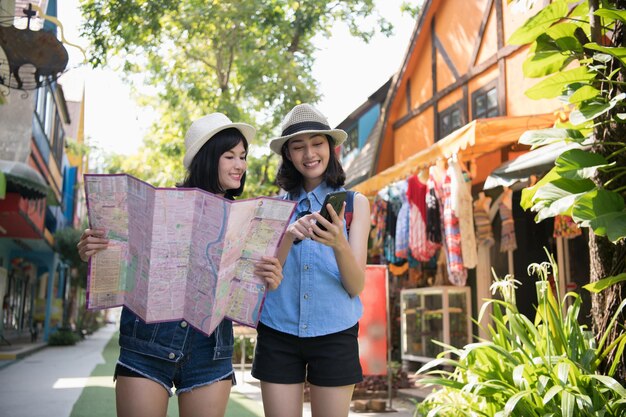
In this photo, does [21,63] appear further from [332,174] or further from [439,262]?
[439,262]

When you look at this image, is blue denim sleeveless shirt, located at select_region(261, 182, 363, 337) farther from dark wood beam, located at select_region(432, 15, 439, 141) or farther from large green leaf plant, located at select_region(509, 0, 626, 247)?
dark wood beam, located at select_region(432, 15, 439, 141)

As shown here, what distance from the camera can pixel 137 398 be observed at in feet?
8.27

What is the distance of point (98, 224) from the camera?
2.46 metres

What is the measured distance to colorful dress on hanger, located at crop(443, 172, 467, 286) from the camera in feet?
26.6

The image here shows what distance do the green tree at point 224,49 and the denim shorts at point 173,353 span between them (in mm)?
9924

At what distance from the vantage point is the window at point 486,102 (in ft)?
34.9

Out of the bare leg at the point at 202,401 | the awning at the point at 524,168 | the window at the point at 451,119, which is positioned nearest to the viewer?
the bare leg at the point at 202,401

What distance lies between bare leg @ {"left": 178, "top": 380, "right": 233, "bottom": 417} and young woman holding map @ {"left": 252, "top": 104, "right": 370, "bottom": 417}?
18cm

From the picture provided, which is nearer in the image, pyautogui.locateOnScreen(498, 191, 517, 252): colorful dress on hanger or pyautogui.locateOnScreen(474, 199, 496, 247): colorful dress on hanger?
pyautogui.locateOnScreen(498, 191, 517, 252): colorful dress on hanger

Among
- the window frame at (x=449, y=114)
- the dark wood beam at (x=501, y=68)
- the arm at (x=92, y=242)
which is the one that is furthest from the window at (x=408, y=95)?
the arm at (x=92, y=242)

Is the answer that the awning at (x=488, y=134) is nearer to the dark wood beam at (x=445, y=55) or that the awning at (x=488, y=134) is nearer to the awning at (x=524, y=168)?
the awning at (x=524, y=168)

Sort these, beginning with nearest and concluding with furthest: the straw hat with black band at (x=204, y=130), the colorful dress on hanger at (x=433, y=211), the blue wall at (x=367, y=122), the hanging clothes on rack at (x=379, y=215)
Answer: the straw hat with black band at (x=204, y=130)
the colorful dress on hanger at (x=433, y=211)
the hanging clothes on rack at (x=379, y=215)
the blue wall at (x=367, y=122)

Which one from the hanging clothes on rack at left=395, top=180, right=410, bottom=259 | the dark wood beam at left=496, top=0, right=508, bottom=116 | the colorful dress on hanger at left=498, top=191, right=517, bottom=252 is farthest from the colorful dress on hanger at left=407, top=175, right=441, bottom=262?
the dark wood beam at left=496, top=0, right=508, bottom=116

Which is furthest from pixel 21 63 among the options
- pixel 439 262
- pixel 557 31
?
pixel 439 262
